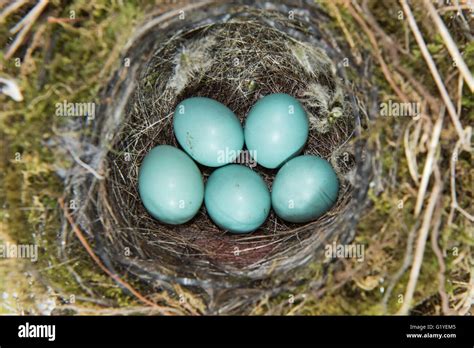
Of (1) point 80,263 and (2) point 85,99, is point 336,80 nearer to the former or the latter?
(2) point 85,99

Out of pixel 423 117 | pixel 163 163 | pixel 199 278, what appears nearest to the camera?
pixel 423 117

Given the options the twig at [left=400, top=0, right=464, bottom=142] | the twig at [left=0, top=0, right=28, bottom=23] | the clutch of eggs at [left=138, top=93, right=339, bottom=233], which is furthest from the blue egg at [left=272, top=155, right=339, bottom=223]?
the twig at [left=0, top=0, right=28, bottom=23]

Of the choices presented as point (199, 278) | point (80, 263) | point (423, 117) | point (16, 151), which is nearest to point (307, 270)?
point (199, 278)
